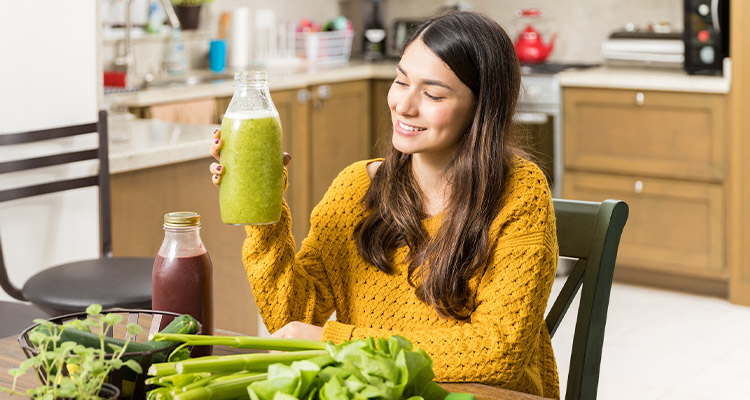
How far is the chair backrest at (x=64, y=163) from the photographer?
241 cm

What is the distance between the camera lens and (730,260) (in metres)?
3.96

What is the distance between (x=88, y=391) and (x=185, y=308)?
1.25ft

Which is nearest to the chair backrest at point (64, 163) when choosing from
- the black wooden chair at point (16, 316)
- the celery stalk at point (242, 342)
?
the black wooden chair at point (16, 316)

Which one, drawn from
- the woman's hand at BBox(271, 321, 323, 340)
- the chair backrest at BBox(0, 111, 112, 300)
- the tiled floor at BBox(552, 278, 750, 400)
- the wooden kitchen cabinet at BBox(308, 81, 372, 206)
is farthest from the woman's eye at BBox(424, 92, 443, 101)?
the wooden kitchen cabinet at BBox(308, 81, 372, 206)

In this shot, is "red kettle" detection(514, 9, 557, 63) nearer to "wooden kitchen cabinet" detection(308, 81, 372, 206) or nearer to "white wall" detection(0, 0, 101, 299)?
"wooden kitchen cabinet" detection(308, 81, 372, 206)

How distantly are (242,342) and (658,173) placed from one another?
11.0 feet

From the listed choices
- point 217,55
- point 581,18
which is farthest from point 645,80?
point 217,55

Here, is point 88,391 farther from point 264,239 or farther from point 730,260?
point 730,260

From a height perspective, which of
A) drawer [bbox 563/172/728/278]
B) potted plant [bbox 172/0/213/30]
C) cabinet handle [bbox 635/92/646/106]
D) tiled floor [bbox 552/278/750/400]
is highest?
potted plant [bbox 172/0/213/30]

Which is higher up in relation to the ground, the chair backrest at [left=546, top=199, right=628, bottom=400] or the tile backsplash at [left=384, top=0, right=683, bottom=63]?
Result: the tile backsplash at [left=384, top=0, right=683, bottom=63]

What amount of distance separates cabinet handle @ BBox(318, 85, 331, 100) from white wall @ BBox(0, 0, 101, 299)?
1941 mm

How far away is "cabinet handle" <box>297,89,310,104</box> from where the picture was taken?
172 inches

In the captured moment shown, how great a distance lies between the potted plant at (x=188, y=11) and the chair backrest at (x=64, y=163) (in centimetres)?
210

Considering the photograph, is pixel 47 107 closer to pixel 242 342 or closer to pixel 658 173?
pixel 242 342
